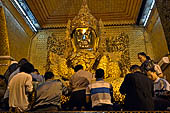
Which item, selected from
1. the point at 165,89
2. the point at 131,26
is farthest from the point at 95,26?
the point at 165,89

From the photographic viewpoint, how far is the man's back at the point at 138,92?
2.74m

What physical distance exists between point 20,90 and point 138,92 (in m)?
1.74

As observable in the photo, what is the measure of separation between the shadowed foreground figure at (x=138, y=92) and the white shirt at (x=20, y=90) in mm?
1451

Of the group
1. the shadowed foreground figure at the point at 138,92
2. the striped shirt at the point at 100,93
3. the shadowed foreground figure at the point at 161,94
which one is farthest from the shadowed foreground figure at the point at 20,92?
the shadowed foreground figure at the point at 161,94

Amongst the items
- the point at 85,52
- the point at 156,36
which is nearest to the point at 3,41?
the point at 85,52

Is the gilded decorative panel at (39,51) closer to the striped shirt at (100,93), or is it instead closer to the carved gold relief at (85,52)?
the carved gold relief at (85,52)

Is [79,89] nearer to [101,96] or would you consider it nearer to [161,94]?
[101,96]

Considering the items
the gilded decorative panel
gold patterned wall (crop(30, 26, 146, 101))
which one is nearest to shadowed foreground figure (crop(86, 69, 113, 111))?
gold patterned wall (crop(30, 26, 146, 101))

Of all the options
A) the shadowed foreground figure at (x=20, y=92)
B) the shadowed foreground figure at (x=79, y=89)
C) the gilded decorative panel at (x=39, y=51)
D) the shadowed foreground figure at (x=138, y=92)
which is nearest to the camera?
the shadowed foreground figure at (x=138, y=92)

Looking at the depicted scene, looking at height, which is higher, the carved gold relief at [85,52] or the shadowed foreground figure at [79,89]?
the carved gold relief at [85,52]

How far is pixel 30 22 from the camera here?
855cm

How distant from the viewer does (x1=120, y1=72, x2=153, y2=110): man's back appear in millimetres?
2742

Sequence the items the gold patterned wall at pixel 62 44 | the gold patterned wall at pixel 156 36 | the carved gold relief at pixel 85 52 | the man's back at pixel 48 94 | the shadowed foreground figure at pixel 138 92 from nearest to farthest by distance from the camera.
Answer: the shadowed foreground figure at pixel 138 92 < the man's back at pixel 48 94 < the carved gold relief at pixel 85 52 < the gold patterned wall at pixel 156 36 < the gold patterned wall at pixel 62 44

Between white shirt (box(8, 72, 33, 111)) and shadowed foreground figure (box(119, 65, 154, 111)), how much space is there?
1451mm
